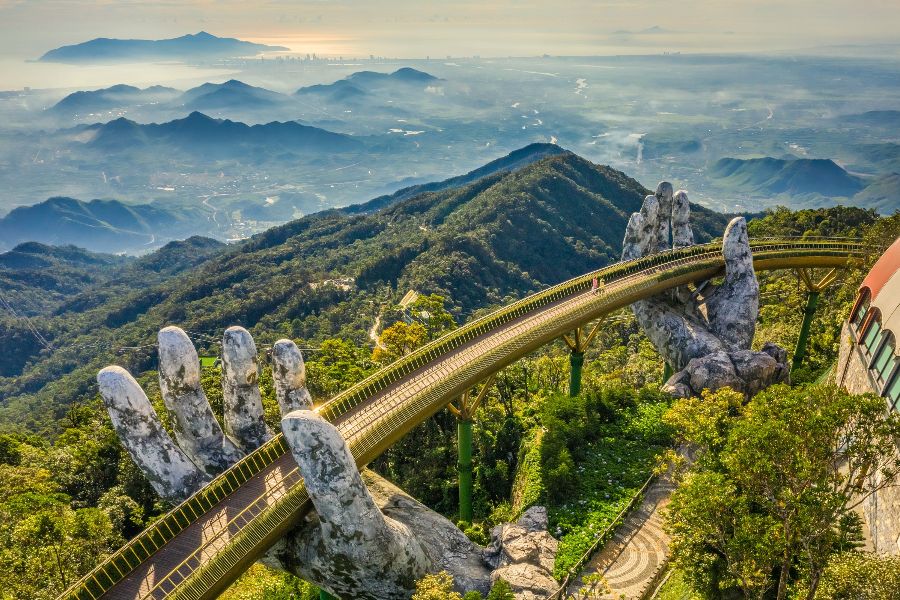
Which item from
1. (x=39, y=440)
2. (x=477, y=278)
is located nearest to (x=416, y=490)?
(x=39, y=440)

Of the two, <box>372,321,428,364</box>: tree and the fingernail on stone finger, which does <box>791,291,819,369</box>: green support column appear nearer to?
the fingernail on stone finger

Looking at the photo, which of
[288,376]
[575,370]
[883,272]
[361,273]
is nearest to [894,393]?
[883,272]

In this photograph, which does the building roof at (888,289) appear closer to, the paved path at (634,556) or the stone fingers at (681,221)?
the stone fingers at (681,221)

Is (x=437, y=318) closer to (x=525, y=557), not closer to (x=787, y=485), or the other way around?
(x=525, y=557)

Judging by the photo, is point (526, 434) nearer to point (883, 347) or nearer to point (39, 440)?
point (883, 347)

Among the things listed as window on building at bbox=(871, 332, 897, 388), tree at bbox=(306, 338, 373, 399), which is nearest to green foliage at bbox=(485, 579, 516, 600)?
window on building at bbox=(871, 332, 897, 388)

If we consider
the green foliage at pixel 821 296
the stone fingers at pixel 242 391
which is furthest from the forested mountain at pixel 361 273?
the stone fingers at pixel 242 391
